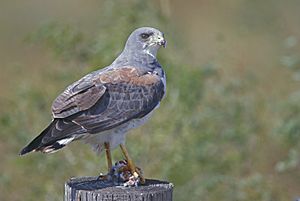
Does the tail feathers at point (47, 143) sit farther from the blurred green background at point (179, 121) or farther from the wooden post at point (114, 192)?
the blurred green background at point (179, 121)

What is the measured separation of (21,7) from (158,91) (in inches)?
554

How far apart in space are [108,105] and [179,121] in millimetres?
2496

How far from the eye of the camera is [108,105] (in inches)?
255

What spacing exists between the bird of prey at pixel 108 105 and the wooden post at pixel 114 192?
443 millimetres

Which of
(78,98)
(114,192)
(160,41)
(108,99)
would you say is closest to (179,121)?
(160,41)

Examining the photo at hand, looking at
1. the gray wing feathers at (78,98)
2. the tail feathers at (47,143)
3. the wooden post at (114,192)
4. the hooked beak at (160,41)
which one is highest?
the hooked beak at (160,41)

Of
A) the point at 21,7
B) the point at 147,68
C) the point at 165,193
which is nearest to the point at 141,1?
the point at 147,68

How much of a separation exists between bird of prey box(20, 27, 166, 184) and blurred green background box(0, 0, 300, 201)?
189 centimetres

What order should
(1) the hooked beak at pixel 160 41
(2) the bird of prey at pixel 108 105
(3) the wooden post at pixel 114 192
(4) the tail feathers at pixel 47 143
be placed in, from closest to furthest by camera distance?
(3) the wooden post at pixel 114 192 → (4) the tail feathers at pixel 47 143 → (2) the bird of prey at pixel 108 105 → (1) the hooked beak at pixel 160 41

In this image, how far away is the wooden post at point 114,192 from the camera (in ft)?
17.3

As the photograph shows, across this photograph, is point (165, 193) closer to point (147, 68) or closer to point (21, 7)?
point (147, 68)

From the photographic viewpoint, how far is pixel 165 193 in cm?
537

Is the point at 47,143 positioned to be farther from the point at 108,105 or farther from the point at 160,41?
the point at 160,41

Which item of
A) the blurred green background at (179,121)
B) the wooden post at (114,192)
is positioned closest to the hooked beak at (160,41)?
the wooden post at (114,192)
